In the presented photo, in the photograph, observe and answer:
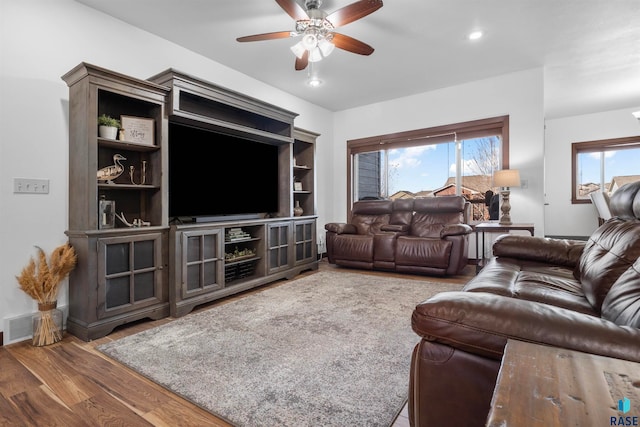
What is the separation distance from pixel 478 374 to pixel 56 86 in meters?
3.34

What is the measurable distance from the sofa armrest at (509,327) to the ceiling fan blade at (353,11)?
83.8 inches

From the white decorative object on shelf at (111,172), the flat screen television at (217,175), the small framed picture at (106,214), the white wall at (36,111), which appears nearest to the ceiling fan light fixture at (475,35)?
the flat screen television at (217,175)

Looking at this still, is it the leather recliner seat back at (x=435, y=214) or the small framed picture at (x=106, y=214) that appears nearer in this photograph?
the small framed picture at (x=106, y=214)

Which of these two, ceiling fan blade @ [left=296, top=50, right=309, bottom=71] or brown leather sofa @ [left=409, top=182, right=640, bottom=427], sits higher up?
ceiling fan blade @ [left=296, top=50, right=309, bottom=71]

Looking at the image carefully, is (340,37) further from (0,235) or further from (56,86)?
(0,235)

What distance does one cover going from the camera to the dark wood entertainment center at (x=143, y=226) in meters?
2.34

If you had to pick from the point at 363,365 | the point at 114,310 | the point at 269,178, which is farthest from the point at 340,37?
the point at 114,310

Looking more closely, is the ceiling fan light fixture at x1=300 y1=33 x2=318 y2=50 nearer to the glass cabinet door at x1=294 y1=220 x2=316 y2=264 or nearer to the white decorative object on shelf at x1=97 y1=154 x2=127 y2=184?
the white decorative object on shelf at x1=97 y1=154 x2=127 y2=184

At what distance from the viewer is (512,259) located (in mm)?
2525

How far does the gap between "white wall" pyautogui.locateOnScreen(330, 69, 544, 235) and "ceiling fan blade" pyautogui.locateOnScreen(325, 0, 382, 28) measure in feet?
9.82

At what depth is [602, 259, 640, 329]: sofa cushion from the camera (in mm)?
980

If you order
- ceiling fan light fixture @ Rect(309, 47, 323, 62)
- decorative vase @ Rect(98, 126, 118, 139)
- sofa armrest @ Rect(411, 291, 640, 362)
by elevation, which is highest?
ceiling fan light fixture @ Rect(309, 47, 323, 62)

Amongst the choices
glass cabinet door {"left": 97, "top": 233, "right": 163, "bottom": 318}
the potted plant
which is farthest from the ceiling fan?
glass cabinet door {"left": 97, "top": 233, "right": 163, "bottom": 318}

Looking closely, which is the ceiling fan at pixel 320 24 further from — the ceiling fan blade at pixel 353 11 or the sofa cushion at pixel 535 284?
the sofa cushion at pixel 535 284
